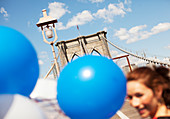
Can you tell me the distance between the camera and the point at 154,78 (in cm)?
Answer: 167

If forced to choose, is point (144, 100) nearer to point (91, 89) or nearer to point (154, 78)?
point (154, 78)

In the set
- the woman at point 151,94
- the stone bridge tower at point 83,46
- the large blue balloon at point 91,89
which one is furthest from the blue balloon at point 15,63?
the stone bridge tower at point 83,46

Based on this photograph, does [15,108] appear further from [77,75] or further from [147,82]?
[147,82]

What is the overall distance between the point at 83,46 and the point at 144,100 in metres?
16.9

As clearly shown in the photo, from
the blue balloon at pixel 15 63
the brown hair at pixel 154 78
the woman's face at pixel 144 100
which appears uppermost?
the blue balloon at pixel 15 63

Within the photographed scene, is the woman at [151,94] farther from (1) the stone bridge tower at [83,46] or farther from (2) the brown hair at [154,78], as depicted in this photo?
(1) the stone bridge tower at [83,46]

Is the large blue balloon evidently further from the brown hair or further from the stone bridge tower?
the stone bridge tower

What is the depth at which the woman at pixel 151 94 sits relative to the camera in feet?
5.28

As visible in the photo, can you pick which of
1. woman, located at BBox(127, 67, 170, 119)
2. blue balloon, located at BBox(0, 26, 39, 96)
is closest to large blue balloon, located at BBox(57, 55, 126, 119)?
woman, located at BBox(127, 67, 170, 119)

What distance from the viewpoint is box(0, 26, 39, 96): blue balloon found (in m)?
1.58

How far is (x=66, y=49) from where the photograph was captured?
60.5ft

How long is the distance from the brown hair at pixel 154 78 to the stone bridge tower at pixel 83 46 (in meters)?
16.3

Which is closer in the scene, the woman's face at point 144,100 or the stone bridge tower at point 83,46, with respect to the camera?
the woman's face at point 144,100

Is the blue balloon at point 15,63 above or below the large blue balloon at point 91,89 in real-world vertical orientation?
above
